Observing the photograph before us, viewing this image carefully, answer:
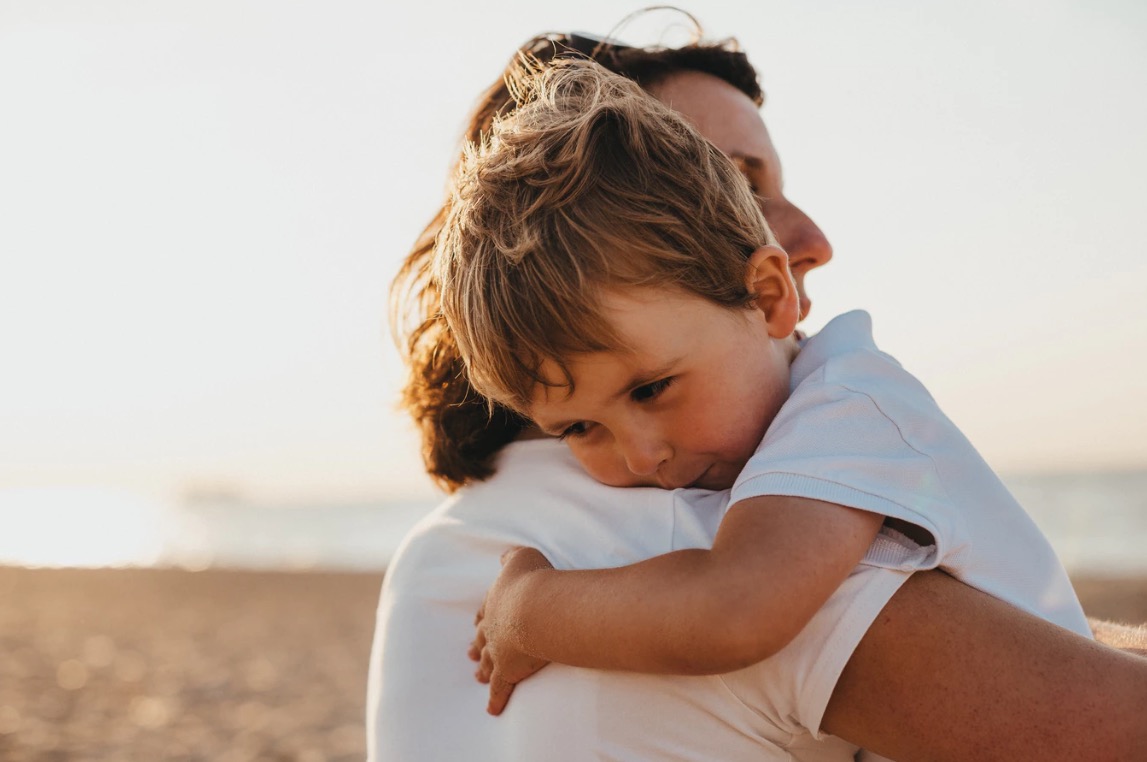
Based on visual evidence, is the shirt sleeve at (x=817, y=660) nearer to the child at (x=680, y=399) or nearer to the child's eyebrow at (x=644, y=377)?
the child at (x=680, y=399)

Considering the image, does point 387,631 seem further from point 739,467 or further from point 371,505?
point 371,505

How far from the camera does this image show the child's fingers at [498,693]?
168cm

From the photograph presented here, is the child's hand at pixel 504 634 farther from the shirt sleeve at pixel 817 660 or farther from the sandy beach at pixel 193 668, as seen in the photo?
the sandy beach at pixel 193 668

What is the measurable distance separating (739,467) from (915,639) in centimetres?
54

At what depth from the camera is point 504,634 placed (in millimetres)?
1646

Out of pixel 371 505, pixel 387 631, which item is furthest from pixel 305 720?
pixel 371 505

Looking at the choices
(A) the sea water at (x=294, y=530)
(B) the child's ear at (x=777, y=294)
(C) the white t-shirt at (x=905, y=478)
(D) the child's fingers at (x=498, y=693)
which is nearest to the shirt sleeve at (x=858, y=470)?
(C) the white t-shirt at (x=905, y=478)

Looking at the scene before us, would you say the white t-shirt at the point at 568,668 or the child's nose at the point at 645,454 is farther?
the child's nose at the point at 645,454

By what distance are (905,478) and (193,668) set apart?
9.31 meters

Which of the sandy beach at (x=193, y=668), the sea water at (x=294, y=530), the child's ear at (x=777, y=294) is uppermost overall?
the child's ear at (x=777, y=294)

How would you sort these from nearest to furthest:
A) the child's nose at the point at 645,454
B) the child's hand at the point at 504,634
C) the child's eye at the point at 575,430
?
the child's hand at the point at 504,634
the child's nose at the point at 645,454
the child's eye at the point at 575,430

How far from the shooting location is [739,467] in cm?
185

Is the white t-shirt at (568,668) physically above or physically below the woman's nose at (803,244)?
below

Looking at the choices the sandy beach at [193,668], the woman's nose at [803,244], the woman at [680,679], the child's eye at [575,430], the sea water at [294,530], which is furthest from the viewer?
the sea water at [294,530]
